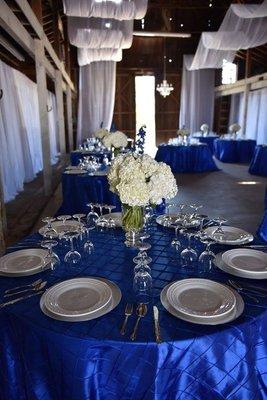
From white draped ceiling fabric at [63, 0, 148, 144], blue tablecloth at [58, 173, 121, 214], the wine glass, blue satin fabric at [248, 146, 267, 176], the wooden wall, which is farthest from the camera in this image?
the wooden wall

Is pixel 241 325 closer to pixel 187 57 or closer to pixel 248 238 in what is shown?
pixel 248 238

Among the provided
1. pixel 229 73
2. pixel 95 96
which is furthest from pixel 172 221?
pixel 229 73

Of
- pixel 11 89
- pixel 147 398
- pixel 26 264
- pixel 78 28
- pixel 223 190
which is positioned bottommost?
pixel 223 190

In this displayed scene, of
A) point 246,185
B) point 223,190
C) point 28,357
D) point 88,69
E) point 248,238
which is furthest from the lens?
point 88,69

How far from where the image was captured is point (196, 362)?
3.37 feet

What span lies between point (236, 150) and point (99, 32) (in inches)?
211

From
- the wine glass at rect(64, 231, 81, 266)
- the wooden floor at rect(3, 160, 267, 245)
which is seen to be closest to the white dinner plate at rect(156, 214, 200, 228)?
the wine glass at rect(64, 231, 81, 266)

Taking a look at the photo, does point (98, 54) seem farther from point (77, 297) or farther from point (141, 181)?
point (77, 297)

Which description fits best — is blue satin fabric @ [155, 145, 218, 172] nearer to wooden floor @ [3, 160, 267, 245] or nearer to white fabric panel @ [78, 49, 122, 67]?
wooden floor @ [3, 160, 267, 245]

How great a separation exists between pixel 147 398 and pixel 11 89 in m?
5.90

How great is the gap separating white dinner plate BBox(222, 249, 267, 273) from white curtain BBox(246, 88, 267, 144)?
31.6 ft

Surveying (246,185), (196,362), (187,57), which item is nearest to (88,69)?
(187,57)

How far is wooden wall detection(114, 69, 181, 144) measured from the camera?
40.9ft

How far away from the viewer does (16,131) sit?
235 inches
